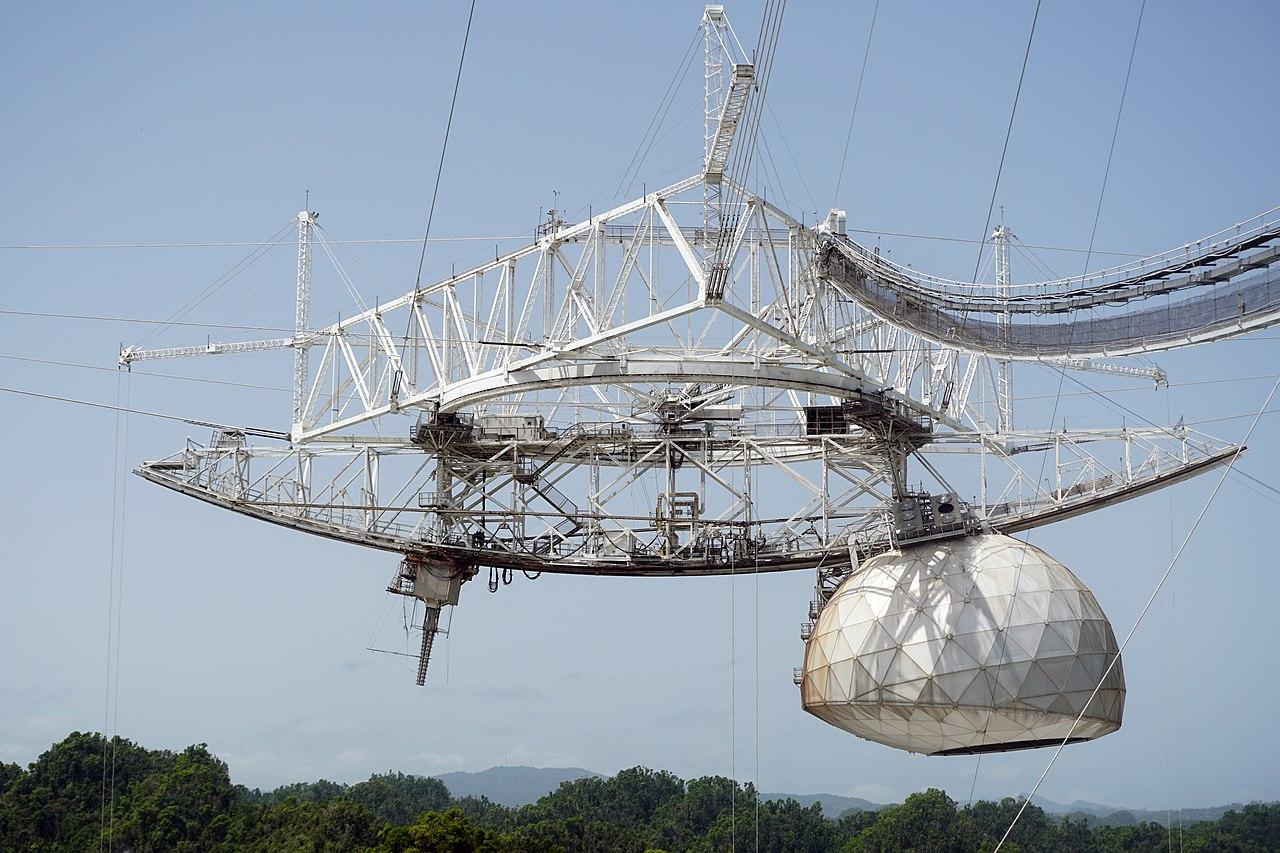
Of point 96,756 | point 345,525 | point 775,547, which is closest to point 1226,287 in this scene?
point 775,547

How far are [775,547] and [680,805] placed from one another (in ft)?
239

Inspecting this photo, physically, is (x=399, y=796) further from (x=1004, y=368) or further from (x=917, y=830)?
(x=1004, y=368)

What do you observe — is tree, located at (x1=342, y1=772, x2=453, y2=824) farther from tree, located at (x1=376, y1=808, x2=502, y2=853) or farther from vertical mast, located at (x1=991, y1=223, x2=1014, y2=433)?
vertical mast, located at (x1=991, y1=223, x2=1014, y2=433)

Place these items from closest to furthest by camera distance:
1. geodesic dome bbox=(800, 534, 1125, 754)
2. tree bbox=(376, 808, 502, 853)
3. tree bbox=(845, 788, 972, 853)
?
geodesic dome bbox=(800, 534, 1125, 754), tree bbox=(376, 808, 502, 853), tree bbox=(845, 788, 972, 853)

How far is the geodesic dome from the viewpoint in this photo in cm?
4788

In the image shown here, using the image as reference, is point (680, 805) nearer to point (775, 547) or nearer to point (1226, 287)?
point (775, 547)

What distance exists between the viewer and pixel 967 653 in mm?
48125

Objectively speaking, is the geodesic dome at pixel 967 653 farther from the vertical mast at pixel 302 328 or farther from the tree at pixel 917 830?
the tree at pixel 917 830

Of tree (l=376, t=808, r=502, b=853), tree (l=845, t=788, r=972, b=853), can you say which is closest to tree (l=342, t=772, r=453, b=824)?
tree (l=845, t=788, r=972, b=853)

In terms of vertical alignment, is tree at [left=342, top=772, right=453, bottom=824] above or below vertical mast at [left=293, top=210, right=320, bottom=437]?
below

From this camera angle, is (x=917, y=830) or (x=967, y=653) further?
(x=917, y=830)

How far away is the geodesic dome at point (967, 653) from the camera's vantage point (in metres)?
47.9

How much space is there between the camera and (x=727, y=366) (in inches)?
1876

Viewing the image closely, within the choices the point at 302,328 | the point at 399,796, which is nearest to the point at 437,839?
the point at 302,328
